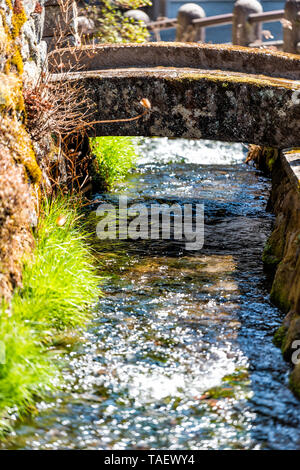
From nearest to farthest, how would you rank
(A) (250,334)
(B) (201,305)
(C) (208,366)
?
1. (C) (208,366)
2. (A) (250,334)
3. (B) (201,305)

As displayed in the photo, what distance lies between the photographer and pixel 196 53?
29.3 feet

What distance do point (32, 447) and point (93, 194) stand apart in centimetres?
538

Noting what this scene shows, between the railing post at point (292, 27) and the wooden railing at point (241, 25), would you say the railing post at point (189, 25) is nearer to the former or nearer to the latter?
the wooden railing at point (241, 25)

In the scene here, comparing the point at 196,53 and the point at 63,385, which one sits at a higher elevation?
the point at 196,53

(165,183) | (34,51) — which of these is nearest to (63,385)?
(34,51)

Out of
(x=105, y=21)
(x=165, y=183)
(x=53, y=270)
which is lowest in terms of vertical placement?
(x=165, y=183)

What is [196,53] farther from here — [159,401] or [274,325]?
[159,401]

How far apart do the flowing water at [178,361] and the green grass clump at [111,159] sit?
6.98 feet

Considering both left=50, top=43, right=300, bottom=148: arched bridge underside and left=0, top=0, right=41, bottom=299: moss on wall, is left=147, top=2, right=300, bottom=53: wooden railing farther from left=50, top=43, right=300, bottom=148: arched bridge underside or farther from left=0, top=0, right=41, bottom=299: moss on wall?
left=0, top=0, right=41, bottom=299: moss on wall

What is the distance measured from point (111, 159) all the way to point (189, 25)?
6.89 m

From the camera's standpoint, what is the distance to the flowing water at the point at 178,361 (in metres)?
4.05

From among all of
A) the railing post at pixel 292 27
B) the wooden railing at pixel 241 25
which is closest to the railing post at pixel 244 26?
the wooden railing at pixel 241 25

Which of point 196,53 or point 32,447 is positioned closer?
point 32,447
